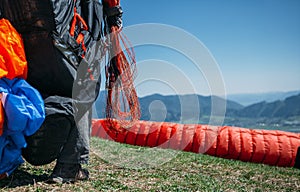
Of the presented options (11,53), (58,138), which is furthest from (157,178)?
(11,53)

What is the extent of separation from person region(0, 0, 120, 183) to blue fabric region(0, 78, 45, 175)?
0.12 meters

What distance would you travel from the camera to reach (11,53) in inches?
99.0

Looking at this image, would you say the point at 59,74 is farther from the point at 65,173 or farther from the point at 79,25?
the point at 65,173

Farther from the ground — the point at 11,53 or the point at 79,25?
the point at 79,25

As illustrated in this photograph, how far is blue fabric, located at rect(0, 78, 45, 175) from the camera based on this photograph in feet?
7.79

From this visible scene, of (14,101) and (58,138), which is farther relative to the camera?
(58,138)

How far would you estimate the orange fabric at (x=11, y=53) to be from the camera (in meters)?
2.47

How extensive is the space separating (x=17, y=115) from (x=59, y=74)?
0.57m

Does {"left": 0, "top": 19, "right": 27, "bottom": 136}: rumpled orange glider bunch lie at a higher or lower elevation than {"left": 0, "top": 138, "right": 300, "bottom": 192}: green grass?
higher

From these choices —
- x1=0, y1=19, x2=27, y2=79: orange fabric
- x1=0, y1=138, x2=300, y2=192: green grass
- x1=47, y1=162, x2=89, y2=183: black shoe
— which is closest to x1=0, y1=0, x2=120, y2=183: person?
x1=47, y1=162, x2=89, y2=183: black shoe

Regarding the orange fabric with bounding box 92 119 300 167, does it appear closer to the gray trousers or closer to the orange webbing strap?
the gray trousers

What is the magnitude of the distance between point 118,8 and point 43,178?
1961 mm

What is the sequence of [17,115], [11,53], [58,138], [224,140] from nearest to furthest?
[17,115], [11,53], [58,138], [224,140]

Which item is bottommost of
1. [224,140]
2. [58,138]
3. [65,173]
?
[224,140]
